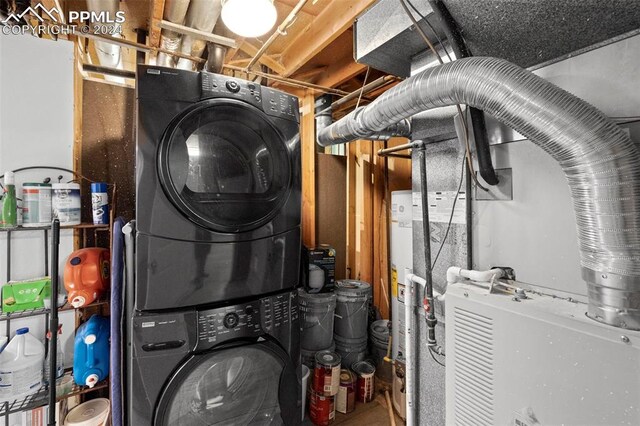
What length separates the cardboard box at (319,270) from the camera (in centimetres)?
249

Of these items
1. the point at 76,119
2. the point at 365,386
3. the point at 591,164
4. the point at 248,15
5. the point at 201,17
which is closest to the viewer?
the point at 591,164

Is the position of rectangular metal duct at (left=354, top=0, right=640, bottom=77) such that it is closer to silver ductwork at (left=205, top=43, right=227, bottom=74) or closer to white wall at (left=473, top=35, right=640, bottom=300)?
white wall at (left=473, top=35, right=640, bottom=300)

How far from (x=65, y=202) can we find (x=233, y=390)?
4.43 ft

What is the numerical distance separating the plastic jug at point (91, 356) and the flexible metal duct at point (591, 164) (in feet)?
6.81

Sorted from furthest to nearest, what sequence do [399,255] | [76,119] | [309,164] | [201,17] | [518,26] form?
[309,164] → [399,255] → [76,119] → [201,17] → [518,26]

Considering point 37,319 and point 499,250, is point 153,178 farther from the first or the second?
point 499,250

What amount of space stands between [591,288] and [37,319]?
8.12ft

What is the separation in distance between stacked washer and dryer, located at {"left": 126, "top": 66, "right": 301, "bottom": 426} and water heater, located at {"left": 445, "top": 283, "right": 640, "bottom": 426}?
2.74 ft

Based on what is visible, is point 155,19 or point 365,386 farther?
point 365,386

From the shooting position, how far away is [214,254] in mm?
1274

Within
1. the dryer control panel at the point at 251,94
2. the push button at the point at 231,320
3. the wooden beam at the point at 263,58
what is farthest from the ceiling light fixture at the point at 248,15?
the push button at the point at 231,320

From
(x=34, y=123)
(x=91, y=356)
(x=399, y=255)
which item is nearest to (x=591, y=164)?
(x=399, y=255)

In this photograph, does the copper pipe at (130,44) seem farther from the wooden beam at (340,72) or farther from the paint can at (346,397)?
the paint can at (346,397)

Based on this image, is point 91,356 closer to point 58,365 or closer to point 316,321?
point 58,365
